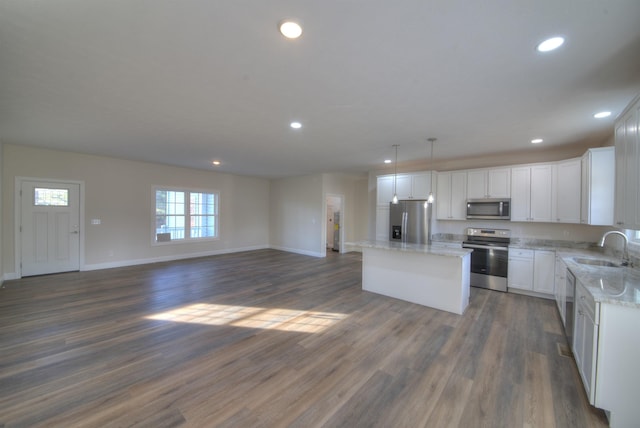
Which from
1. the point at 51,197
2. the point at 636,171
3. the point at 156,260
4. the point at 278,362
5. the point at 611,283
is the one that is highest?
the point at 636,171

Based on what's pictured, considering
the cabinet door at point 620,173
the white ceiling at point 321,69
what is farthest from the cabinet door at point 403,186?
the cabinet door at point 620,173

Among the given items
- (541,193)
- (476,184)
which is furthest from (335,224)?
(541,193)

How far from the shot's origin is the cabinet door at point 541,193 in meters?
4.54

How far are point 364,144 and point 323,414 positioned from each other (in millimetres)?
Answer: 3957

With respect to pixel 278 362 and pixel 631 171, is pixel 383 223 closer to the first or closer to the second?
pixel 631 171

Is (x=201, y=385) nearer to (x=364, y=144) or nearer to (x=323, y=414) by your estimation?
(x=323, y=414)

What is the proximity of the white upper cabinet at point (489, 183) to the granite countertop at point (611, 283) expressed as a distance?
2.03 m

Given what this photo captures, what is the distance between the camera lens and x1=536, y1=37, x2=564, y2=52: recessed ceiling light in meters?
1.78

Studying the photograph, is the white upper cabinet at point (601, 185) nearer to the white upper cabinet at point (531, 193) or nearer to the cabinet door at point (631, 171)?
the white upper cabinet at point (531, 193)

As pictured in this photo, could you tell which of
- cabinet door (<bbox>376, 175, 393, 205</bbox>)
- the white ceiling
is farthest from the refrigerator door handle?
the white ceiling

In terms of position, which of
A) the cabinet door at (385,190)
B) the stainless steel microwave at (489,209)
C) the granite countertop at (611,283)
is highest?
the cabinet door at (385,190)

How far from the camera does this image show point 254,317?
3.53 metres

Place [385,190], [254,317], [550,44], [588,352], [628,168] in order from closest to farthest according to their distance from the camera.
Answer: [550,44] → [588,352] → [628,168] → [254,317] → [385,190]

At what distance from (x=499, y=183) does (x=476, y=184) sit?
0.39m
